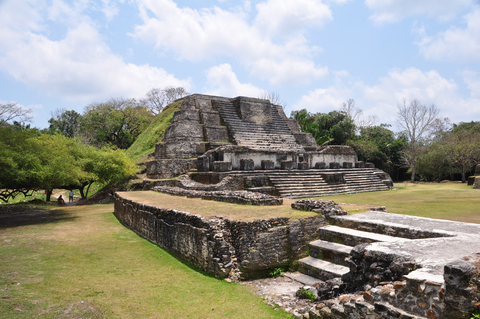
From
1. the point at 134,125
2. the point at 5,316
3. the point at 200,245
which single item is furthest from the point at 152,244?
the point at 134,125

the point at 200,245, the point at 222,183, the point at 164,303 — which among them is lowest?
the point at 164,303

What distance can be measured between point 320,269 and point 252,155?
38.8ft

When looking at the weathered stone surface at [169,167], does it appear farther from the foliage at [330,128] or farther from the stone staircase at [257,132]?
the foliage at [330,128]

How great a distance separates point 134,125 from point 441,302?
30.4m

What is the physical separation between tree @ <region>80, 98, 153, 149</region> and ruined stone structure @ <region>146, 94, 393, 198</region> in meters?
10.6

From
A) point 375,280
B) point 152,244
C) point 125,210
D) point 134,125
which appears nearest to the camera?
point 375,280

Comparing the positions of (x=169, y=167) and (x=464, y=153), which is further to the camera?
(x=464, y=153)

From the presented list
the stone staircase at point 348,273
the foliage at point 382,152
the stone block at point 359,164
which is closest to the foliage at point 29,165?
the stone staircase at point 348,273

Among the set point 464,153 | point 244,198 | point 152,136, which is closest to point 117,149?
point 152,136

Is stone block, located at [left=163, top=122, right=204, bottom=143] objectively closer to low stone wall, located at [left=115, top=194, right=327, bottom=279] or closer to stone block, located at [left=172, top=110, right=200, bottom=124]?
stone block, located at [left=172, top=110, right=200, bottom=124]

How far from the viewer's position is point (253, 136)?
20109 millimetres

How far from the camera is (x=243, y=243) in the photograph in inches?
208

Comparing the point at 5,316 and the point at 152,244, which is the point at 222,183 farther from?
the point at 5,316

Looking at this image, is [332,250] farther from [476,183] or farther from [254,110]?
[254,110]
